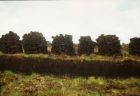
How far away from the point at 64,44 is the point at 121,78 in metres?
3.89

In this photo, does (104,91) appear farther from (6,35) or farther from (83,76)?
(6,35)

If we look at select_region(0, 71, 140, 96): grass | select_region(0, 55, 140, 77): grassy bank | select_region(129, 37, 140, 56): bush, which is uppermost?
select_region(129, 37, 140, 56): bush

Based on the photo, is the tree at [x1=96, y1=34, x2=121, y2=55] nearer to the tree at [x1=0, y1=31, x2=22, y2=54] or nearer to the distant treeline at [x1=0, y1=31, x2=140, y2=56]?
the distant treeline at [x1=0, y1=31, x2=140, y2=56]

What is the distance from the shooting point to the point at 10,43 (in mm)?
21406

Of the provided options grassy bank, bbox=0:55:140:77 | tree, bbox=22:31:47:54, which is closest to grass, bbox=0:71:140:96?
grassy bank, bbox=0:55:140:77

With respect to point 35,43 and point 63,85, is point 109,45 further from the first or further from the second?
point 63,85

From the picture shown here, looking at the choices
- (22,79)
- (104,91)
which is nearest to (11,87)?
(22,79)

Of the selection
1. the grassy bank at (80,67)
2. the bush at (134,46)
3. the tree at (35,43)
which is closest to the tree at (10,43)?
the tree at (35,43)

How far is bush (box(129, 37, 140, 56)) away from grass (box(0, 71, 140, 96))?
246cm

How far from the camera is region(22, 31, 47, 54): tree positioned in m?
21.2

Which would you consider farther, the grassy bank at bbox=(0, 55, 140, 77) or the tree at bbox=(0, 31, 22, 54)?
the tree at bbox=(0, 31, 22, 54)

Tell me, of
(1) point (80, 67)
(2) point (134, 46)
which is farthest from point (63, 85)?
(2) point (134, 46)

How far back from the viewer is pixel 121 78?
1947cm

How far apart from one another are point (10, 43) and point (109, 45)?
18.7 ft
